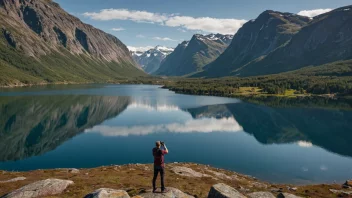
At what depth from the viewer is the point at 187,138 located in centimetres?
10325

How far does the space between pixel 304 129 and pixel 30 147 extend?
109 meters

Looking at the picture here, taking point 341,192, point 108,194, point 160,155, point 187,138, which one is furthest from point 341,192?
point 187,138

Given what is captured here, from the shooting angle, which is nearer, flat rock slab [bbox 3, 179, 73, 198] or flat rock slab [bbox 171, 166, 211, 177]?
flat rock slab [bbox 3, 179, 73, 198]

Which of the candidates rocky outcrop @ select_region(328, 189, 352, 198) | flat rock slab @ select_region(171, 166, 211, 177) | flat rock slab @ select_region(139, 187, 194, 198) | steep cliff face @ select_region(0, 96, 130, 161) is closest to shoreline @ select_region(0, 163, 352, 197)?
flat rock slab @ select_region(171, 166, 211, 177)

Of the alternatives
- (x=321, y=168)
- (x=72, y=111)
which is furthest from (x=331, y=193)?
(x=72, y=111)

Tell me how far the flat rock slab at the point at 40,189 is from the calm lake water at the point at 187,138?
38314 mm

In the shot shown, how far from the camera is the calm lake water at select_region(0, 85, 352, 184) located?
7312 cm

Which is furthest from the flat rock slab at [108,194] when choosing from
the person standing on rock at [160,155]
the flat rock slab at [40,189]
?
the flat rock slab at [40,189]

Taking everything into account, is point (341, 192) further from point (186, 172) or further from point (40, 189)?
point (40, 189)

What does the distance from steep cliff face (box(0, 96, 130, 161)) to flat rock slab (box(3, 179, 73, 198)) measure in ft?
177

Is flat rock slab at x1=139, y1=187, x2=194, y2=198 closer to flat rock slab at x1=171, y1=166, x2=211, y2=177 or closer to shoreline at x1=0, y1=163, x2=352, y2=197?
shoreline at x1=0, y1=163, x2=352, y2=197

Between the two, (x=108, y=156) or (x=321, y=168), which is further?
(x=108, y=156)

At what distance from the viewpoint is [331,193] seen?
4031 cm

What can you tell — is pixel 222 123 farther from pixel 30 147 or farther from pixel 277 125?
pixel 30 147
